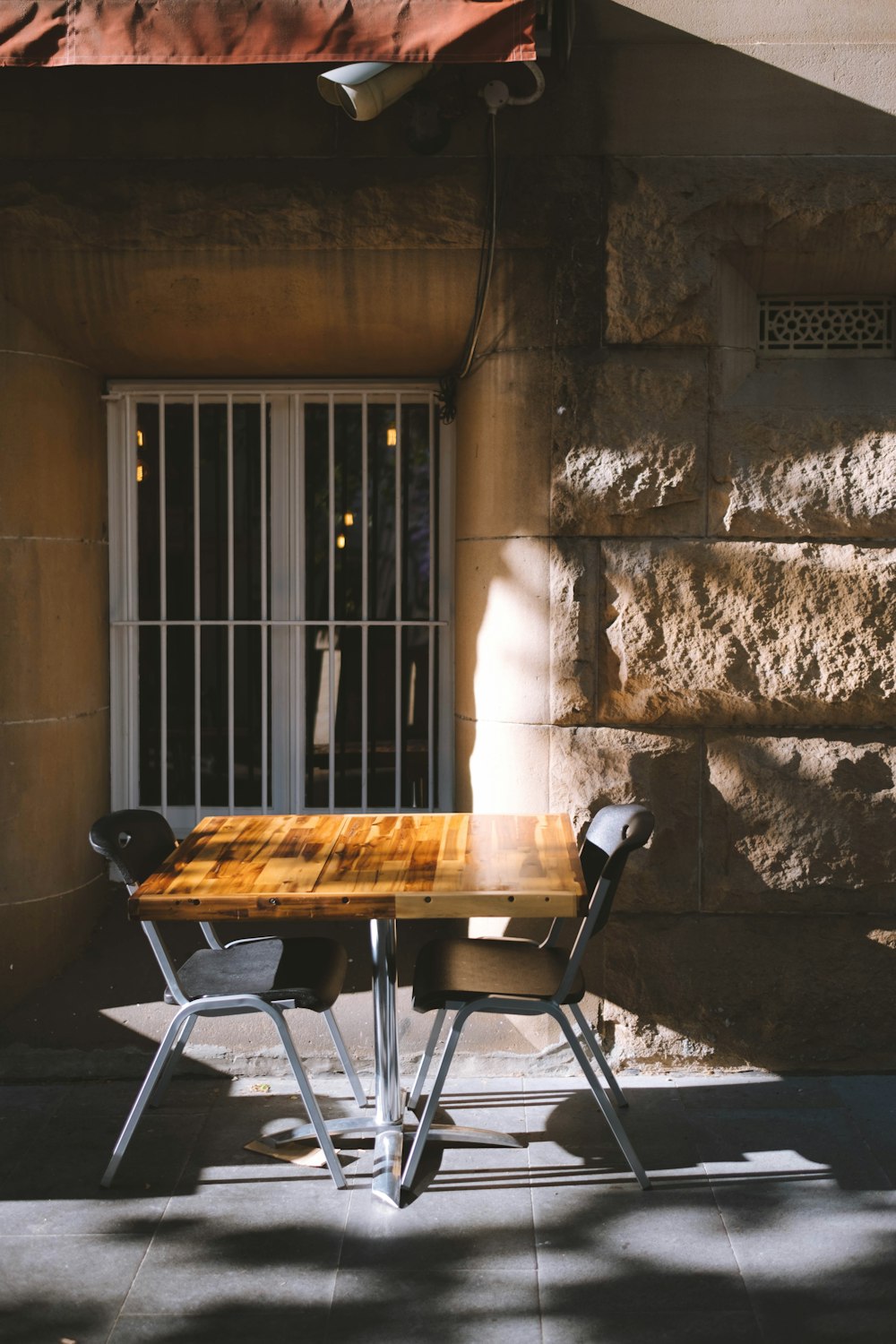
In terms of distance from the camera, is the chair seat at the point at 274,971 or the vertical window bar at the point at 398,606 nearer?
the chair seat at the point at 274,971

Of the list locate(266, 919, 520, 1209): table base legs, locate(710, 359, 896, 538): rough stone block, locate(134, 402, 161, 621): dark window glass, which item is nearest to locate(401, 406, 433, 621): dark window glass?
locate(134, 402, 161, 621): dark window glass

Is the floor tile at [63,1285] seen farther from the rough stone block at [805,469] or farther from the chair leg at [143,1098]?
the rough stone block at [805,469]

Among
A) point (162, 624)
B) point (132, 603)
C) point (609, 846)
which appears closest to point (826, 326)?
point (609, 846)

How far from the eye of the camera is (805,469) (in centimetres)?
484

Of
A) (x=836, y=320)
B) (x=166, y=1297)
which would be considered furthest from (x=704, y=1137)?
(x=836, y=320)

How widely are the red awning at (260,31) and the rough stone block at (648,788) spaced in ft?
7.97

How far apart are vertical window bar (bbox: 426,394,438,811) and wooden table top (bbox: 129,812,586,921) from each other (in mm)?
875

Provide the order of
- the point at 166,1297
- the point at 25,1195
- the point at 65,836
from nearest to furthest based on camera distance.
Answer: the point at 166,1297 < the point at 25,1195 < the point at 65,836

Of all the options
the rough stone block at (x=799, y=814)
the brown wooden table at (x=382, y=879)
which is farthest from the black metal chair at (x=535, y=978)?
the rough stone block at (x=799, y=814)

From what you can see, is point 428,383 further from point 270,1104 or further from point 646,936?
point 270,1104

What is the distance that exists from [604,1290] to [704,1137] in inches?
40.4

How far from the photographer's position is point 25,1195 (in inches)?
156

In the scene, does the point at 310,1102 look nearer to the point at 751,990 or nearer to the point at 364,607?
the point at 751,990

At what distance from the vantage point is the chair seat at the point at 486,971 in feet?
13.1
